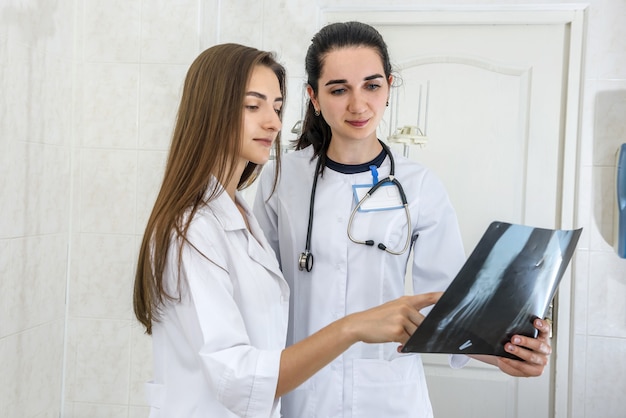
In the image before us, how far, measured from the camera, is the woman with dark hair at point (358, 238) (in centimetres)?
137

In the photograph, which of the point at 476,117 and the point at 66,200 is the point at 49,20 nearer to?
the point at 66,200

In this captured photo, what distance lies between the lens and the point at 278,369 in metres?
0.98

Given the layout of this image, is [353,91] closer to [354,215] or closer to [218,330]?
[354,215]

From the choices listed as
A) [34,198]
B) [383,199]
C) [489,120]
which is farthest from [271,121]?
[489,120]

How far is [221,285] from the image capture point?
1006mm

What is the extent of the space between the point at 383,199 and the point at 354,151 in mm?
137

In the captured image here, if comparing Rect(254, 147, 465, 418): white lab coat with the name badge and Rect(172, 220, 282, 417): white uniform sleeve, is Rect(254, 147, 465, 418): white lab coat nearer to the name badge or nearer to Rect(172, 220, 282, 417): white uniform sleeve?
the name badge

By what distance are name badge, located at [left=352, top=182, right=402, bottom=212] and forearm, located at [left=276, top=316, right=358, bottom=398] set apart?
454 mm

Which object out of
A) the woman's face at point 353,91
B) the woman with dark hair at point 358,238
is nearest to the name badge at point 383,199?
the woman with dark hair at point 358,238

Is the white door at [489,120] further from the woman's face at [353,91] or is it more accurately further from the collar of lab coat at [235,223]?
the collar of lab coat at [235,223]

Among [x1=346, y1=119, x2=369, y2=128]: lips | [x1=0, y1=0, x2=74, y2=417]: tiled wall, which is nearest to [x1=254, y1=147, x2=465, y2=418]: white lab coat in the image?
[x1=346, y1=119, x2=369, y2=128]: lips

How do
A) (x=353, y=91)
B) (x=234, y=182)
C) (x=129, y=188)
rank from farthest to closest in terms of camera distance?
(x=129, y=188)
(x=353, y=91)
(x=234, y=182)

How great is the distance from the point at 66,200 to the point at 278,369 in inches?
65.8

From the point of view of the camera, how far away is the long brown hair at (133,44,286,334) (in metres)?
1.02
